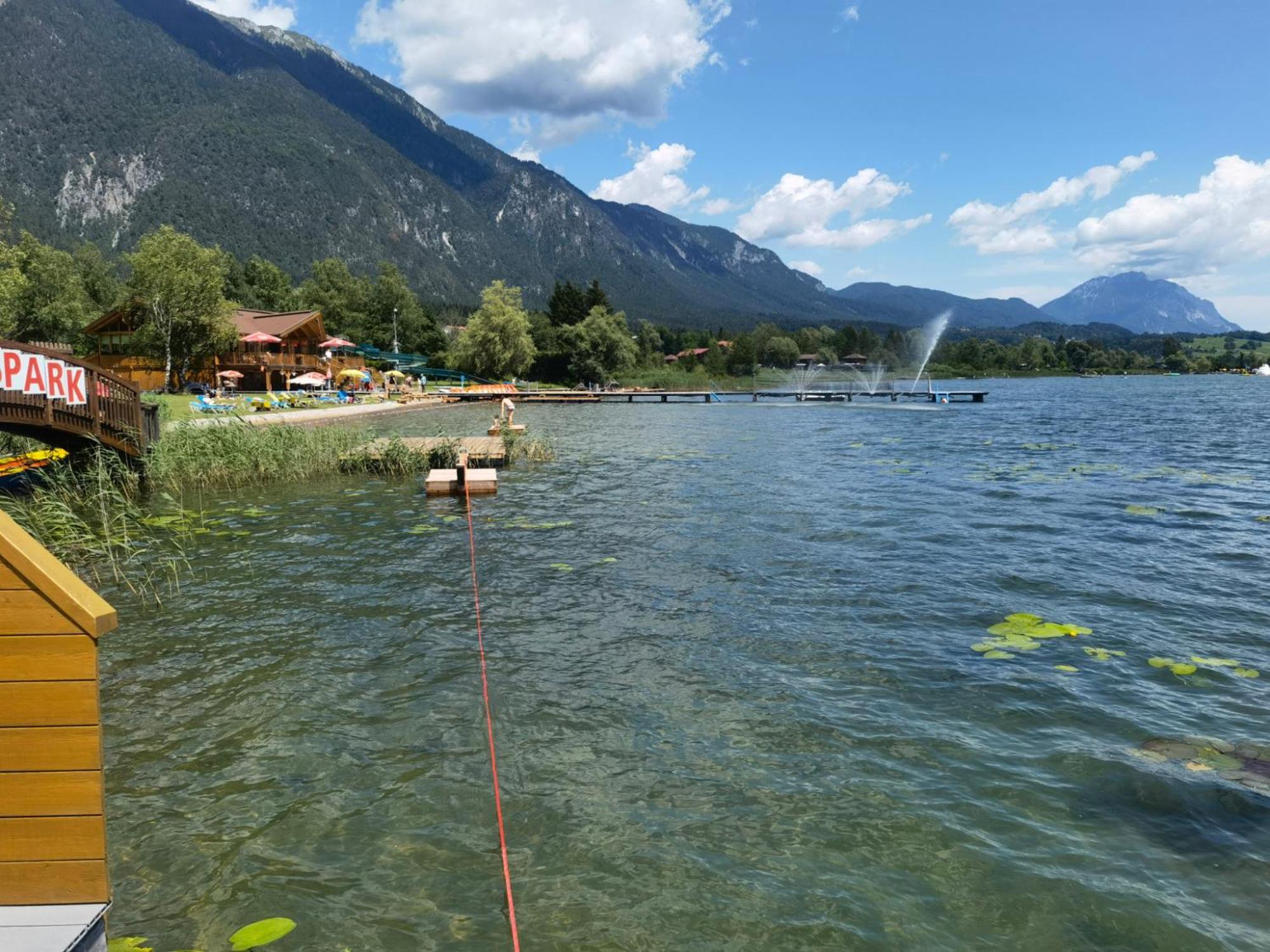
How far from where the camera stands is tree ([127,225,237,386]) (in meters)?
49.3

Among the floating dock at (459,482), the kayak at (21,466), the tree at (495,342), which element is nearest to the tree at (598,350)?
the tree at (495,342)

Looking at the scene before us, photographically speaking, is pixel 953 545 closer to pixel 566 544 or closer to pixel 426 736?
pixel 566 544

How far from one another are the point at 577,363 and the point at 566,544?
268ft

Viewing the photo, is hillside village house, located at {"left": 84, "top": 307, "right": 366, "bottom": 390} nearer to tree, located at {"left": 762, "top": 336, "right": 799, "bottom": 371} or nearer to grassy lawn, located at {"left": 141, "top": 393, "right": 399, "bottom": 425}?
grassy lawn, located at {"left": 141, "top": 393, "right": 399, "bottom": 425}

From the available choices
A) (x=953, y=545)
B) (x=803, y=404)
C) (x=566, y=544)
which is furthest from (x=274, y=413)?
(x=803, y=404)

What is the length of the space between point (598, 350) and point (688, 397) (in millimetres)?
17225

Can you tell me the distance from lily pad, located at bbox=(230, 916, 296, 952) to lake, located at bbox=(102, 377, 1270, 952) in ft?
0.29

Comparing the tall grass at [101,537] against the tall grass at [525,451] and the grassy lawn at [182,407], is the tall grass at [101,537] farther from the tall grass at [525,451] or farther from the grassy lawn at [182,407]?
the tall grass at [525,451]

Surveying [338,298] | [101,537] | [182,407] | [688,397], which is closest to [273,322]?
[182,407]

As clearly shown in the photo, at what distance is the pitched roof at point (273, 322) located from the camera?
6262 centimetres

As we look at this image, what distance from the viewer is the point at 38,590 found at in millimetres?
3186

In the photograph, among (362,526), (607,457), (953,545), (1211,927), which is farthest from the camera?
(607,457)

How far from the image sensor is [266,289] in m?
94.2

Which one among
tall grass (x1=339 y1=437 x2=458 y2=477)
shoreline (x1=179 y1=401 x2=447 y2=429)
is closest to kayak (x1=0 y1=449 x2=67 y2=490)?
shoreline (x1=179 y1=401 x2=447 y2=429)
